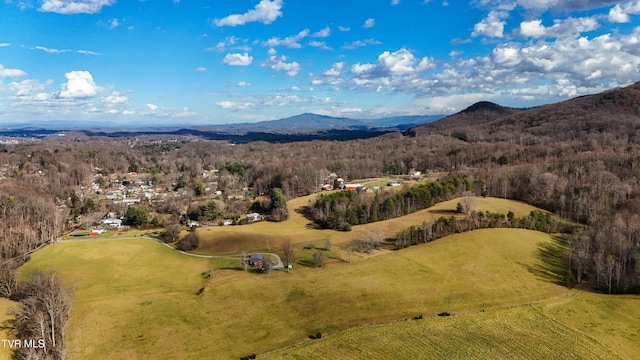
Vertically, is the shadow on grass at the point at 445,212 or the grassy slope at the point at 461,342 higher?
the shadow on grass at the point at 445,212

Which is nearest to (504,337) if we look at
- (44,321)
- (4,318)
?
(44,321)

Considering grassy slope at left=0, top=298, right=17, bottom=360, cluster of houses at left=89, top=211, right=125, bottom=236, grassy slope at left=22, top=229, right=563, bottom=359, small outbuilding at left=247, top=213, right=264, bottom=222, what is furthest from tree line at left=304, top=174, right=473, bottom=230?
grassy slope at left=0, top=298, right=17, bottom=360

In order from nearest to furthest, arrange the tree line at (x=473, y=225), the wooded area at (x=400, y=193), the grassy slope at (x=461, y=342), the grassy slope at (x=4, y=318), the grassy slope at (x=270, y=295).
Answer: the grassy slope at (x=461, y=342) → the grassy slope at (x=4, y=318) → the grassy slope at (x=270, y=295) → the wooded area at (x=400, y=193) → the tree line at (x=473, y=225)

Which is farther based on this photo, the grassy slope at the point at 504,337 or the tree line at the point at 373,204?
the tree line at the point at 373,204

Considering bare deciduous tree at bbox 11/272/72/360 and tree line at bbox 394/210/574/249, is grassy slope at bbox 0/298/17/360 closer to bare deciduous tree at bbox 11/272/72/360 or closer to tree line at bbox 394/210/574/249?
bare deciduous tree at bbox 11/272/72/360

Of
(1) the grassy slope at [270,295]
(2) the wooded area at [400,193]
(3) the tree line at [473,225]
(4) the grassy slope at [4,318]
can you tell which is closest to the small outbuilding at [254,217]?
(2) the wooded area at [400,193]

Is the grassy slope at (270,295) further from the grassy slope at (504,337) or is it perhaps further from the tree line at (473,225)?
the tree line at (473,225)

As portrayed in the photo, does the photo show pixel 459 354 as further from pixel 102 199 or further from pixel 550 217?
pixel 102 199
